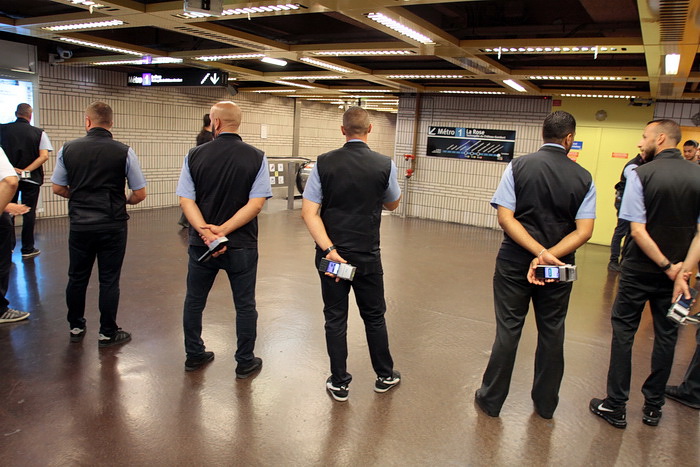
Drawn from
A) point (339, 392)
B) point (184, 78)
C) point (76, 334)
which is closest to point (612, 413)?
point (339, 392)

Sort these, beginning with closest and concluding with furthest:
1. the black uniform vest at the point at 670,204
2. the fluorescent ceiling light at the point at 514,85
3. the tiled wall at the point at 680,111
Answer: the black uniform vest at the point at 670,204 < the fluorescent ceiling light at the point at 514,85 < the tiled wall at the point at 680,111

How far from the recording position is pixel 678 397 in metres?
3.22

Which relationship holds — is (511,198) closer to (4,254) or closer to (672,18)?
(672,18)

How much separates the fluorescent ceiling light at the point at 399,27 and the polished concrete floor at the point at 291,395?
245 cm

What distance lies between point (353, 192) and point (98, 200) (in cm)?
181

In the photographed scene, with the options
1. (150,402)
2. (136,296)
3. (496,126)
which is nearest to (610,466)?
(150,402)

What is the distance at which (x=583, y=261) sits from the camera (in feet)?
24.1

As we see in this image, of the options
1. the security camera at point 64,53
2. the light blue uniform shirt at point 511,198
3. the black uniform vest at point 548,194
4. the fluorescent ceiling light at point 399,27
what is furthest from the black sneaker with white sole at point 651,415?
the security camera at point 64,53

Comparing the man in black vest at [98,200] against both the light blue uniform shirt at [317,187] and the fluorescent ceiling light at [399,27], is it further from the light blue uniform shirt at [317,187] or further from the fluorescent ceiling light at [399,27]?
the fluorescent ceiling light at [399,27]

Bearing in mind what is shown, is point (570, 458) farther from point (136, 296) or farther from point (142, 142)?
point (142, 142)

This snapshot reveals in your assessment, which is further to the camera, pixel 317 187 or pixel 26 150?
pixel 26 150

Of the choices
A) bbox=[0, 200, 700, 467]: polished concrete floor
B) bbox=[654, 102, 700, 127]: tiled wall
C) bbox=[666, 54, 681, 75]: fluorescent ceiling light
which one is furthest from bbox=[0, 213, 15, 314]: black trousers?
bbox=[654, 102, 700, 127]: tiled wall

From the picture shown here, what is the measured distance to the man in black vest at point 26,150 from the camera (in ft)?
18.2

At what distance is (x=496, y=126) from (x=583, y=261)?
3320 mm
